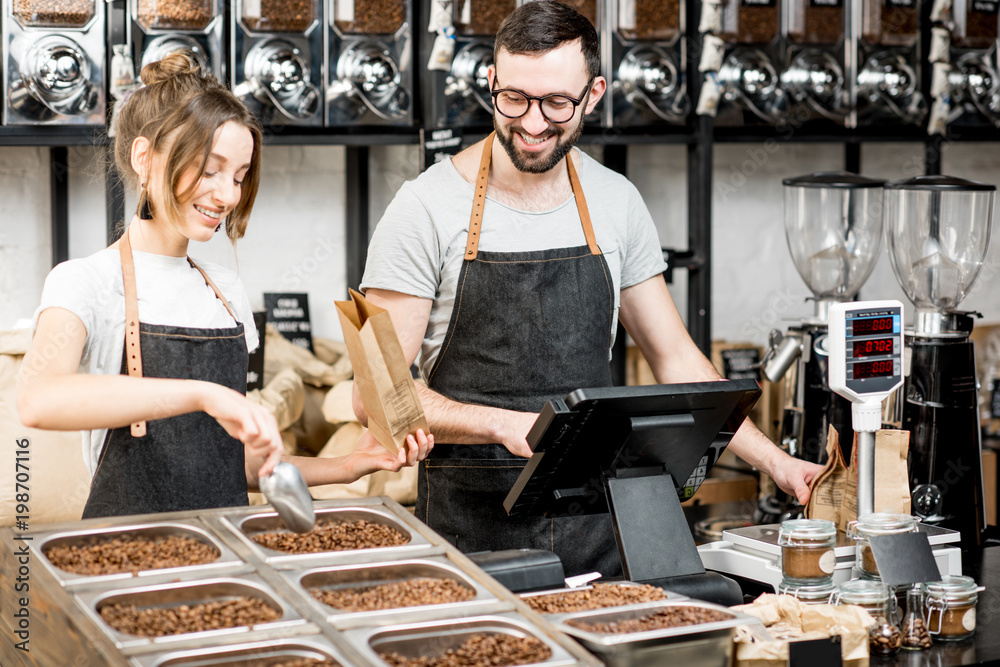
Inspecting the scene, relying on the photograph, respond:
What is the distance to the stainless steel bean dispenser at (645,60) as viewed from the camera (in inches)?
126

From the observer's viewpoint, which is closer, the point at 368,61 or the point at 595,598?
the point at 595,598

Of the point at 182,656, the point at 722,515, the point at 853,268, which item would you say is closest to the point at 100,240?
the point at 722,515

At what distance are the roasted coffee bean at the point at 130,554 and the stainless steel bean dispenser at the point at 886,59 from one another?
291cm

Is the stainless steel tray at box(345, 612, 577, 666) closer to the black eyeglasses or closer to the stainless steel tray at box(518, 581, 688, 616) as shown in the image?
the stainless steel tray at box(518, 581, 688, 616)

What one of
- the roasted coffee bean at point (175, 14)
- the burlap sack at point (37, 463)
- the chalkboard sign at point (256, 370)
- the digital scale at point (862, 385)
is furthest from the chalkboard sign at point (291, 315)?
the digital scale at point (862, 385)

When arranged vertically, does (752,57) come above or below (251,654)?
above

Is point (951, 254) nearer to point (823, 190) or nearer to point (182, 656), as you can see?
point (823, 190)

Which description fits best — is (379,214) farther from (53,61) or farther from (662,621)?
(662,621)

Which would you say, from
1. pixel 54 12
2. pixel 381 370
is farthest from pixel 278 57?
pixel 381 370

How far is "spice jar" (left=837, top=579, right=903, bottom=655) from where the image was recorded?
4.93ft

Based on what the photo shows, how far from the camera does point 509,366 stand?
2.07m

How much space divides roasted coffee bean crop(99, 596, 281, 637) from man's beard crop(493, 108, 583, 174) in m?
1.02

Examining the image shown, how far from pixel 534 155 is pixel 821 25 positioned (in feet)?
6.19

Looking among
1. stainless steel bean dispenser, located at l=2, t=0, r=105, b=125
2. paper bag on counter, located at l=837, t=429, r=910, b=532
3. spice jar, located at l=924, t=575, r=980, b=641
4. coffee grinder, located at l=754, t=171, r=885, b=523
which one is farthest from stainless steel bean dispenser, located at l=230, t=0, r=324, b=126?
spice jar, located at l=924, t=575, r=980, b=641
